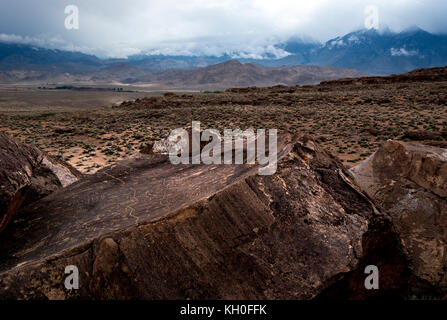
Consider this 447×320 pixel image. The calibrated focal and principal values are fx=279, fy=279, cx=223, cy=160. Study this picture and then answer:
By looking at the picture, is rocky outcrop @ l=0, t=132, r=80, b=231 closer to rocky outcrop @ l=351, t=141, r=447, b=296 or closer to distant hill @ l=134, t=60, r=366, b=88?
rocky outcrop @ l=351, t=141, r=447, b=296

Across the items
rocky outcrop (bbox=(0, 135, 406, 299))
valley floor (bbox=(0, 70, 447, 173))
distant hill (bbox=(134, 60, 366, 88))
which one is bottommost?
rocky outcrop (bbox=(0, 135, 406, 299))

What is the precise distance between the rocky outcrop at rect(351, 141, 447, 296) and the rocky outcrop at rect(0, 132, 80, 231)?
6026mm

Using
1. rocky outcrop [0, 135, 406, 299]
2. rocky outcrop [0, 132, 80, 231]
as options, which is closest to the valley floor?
rocky outcrop [0, 132, 80, 231]

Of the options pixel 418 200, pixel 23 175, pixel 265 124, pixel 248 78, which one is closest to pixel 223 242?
pixel 23 175

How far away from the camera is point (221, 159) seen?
550cm

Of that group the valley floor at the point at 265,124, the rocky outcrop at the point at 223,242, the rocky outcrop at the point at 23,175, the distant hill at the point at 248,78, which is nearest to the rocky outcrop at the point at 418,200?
the rocky outcrop at the point at 223,242

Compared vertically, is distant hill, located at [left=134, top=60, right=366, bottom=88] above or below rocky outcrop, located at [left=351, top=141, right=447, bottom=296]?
above

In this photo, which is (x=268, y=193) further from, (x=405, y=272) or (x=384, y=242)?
(x=405, y=272)

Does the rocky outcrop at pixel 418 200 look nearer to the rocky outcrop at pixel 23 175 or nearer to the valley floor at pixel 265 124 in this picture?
the valley floor at pixel 265 124

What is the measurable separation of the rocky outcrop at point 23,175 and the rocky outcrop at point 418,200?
6.03 metres

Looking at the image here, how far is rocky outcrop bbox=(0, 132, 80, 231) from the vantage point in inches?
160

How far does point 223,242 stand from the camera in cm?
362
